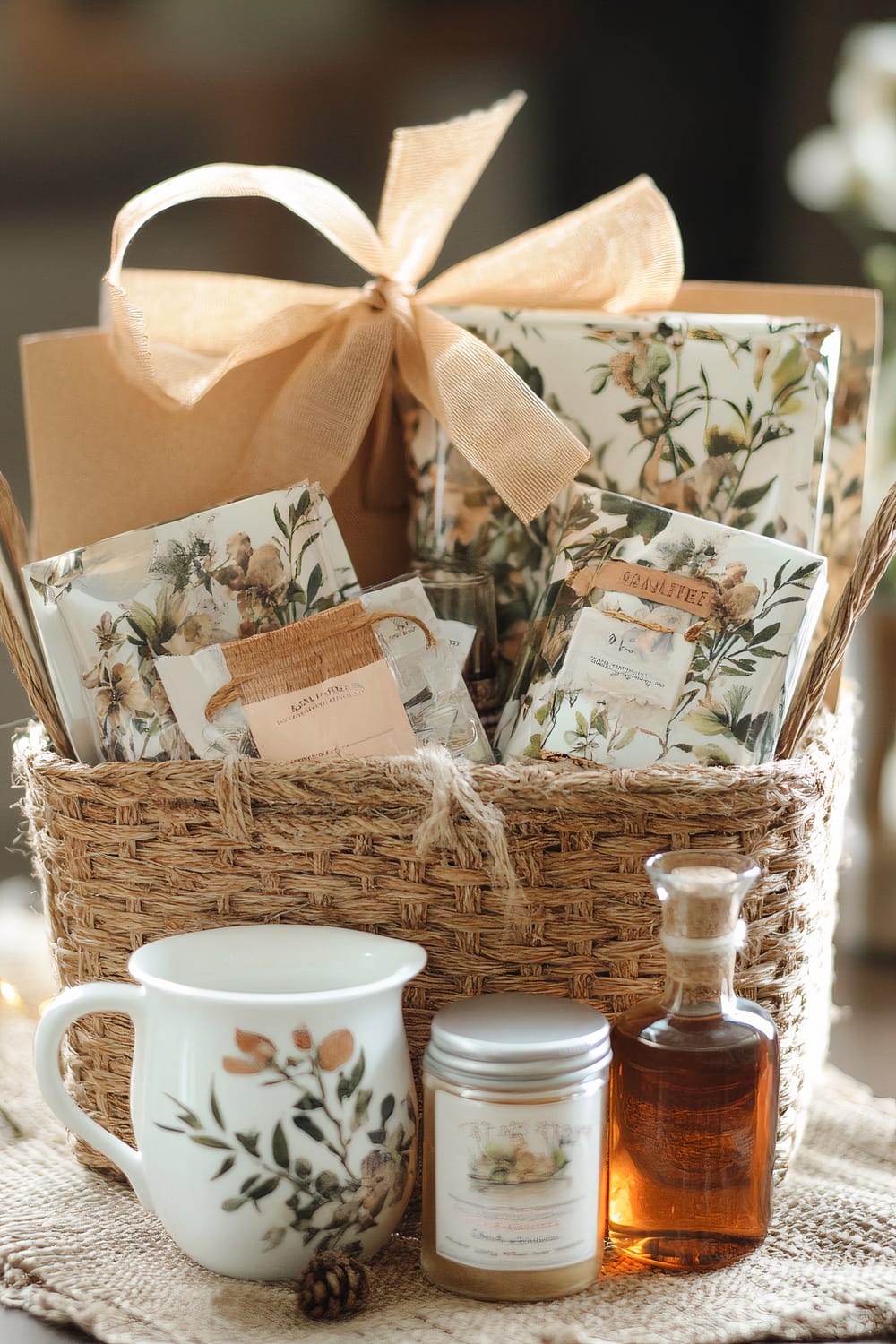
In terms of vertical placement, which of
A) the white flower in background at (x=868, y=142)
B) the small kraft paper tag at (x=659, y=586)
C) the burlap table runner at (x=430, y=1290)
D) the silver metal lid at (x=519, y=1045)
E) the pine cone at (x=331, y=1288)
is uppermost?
the white flower in background at (x=868, y=142)

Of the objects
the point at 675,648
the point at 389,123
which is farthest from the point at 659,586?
the point at 389,123

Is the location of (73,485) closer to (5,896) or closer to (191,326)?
(191,326)

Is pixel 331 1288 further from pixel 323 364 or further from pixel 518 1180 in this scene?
pixel 323 364

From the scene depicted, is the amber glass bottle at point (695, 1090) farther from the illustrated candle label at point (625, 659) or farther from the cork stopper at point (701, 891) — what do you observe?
the illustrated candle label at point (625, 659)

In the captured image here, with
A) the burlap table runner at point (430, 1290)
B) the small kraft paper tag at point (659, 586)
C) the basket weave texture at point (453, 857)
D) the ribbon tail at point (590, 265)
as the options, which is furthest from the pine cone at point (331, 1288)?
the ribbon tail at point (590, 265)

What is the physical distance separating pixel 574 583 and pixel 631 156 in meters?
1.04

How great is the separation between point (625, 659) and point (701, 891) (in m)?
0.14

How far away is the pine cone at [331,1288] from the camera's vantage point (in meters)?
0.55

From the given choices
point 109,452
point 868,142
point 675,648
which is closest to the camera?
point 675,648

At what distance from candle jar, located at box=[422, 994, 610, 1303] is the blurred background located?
0.66 meters

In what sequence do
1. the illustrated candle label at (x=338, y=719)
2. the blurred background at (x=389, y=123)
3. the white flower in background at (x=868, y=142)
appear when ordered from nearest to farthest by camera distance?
the illustrated candle label at (x=338, y=719)
the white flower in background at (x=868, y=142)
the blurred background at (x=389, y=123)

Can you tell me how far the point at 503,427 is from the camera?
706 millimetres

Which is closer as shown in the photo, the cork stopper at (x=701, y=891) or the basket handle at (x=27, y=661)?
the cork stopper at (x=701, y=891)

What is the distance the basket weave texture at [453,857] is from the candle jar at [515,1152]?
2.0 inches
